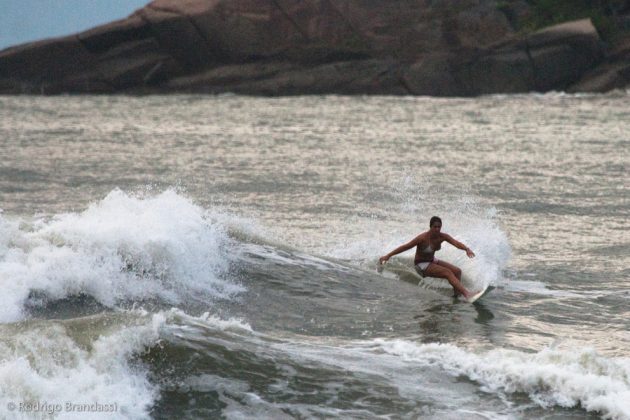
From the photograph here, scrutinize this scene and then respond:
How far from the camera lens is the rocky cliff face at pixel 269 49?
66.1 meters

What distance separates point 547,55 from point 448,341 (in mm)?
52721

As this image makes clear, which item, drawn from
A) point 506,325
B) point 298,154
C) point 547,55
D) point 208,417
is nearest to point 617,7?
point 547,55

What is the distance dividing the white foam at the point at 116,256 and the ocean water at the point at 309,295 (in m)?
0.03

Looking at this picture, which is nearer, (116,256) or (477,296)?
(116,256)

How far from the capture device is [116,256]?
1339 cm

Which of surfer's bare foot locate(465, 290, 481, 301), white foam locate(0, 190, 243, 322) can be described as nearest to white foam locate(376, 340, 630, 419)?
surfer's bare foot locate(465, 290, 481, 301)

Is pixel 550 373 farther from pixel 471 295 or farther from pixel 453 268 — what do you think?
pixel 453 268

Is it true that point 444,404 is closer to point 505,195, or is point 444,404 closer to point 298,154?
point 505,195

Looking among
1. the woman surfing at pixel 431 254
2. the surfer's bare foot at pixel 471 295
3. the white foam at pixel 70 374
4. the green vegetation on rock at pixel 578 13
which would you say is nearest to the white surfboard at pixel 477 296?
the surfer's bare foot at pixel 471 295

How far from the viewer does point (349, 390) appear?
10273 millimetres

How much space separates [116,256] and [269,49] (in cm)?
5709

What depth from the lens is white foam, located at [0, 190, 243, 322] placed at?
12.5 metres

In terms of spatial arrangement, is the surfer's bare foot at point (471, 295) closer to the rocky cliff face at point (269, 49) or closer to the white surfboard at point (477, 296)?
the white surfboard at point (477, 296)

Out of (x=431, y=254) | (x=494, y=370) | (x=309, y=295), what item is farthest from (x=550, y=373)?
(x=431, y=254)
